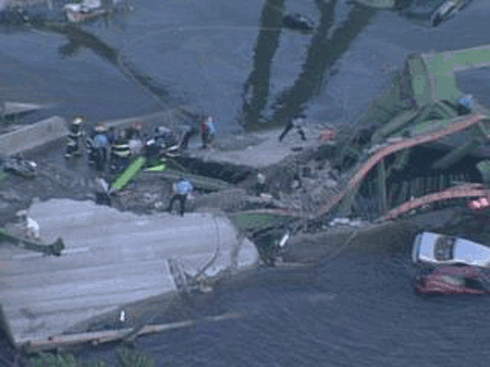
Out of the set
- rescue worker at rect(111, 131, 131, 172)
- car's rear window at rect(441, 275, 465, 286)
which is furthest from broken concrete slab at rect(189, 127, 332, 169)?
car's rear window at rect(441, 275, 465, 286)

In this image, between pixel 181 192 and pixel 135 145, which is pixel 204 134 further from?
pixel 181 192

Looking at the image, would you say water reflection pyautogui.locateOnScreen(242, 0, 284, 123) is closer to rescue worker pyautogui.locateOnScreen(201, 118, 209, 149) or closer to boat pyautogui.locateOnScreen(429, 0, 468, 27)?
rescue worker pyautogui.locateOnScreen(201, 118, 209, 149)

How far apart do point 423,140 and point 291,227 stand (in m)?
7.28

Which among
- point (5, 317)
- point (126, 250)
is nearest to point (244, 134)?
point (126, 250)

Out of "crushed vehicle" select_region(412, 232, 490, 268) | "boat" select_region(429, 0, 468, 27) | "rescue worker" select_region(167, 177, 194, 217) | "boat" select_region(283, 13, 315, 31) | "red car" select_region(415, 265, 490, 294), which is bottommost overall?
"red car" select_region(415, 265, 490, 294)

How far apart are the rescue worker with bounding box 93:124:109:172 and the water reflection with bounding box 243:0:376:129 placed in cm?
1005

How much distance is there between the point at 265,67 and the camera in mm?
58125

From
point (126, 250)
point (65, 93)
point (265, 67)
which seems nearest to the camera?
point (126, 250)

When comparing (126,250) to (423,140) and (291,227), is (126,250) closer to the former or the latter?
(291,227)

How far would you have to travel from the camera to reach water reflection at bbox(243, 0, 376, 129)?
2122 inches

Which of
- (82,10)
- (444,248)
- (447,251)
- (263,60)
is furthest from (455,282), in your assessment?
(82,10)

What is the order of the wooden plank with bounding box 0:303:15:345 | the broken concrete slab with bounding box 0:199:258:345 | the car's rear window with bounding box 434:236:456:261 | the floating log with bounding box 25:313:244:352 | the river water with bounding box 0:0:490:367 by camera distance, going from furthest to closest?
the car's rear window with bounding box 434:236:456:261, the river water with bounding box 0:0:490:367, the broken concrete slab with bounding box 0:199:258:345, the wooden plank with bounding box 0:303:15:345, the floating log with bounding box 25:313:244:352

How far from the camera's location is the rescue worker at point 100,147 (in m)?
44.6

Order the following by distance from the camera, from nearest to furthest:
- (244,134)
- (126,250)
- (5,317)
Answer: (5,317) < (126,250) < (244,134)
